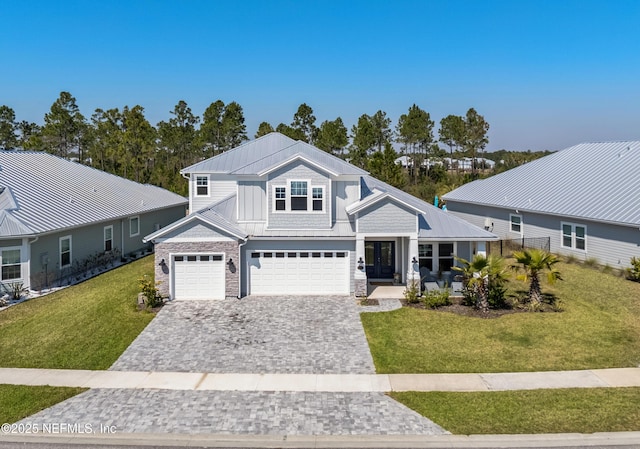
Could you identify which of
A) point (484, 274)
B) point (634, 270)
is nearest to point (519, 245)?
point (634, 270)

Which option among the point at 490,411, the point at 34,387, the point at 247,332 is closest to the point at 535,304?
the point at 490,411

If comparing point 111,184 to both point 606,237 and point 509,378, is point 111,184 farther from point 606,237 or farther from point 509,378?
point 606,237

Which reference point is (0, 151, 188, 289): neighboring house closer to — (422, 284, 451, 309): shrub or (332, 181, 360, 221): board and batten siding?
(332, 181, 360, 221): board and batten siding

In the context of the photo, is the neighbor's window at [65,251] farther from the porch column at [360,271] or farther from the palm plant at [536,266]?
the palm plant at [536,266]

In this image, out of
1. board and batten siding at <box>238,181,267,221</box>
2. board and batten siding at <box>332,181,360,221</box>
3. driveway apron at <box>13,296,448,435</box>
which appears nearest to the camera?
driveway apron at <box>13,296,448,435</box>

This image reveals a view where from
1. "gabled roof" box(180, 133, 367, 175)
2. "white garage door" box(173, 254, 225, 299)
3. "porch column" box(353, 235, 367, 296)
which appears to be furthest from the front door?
"white garage door" box(173, 254, 225, 299)
